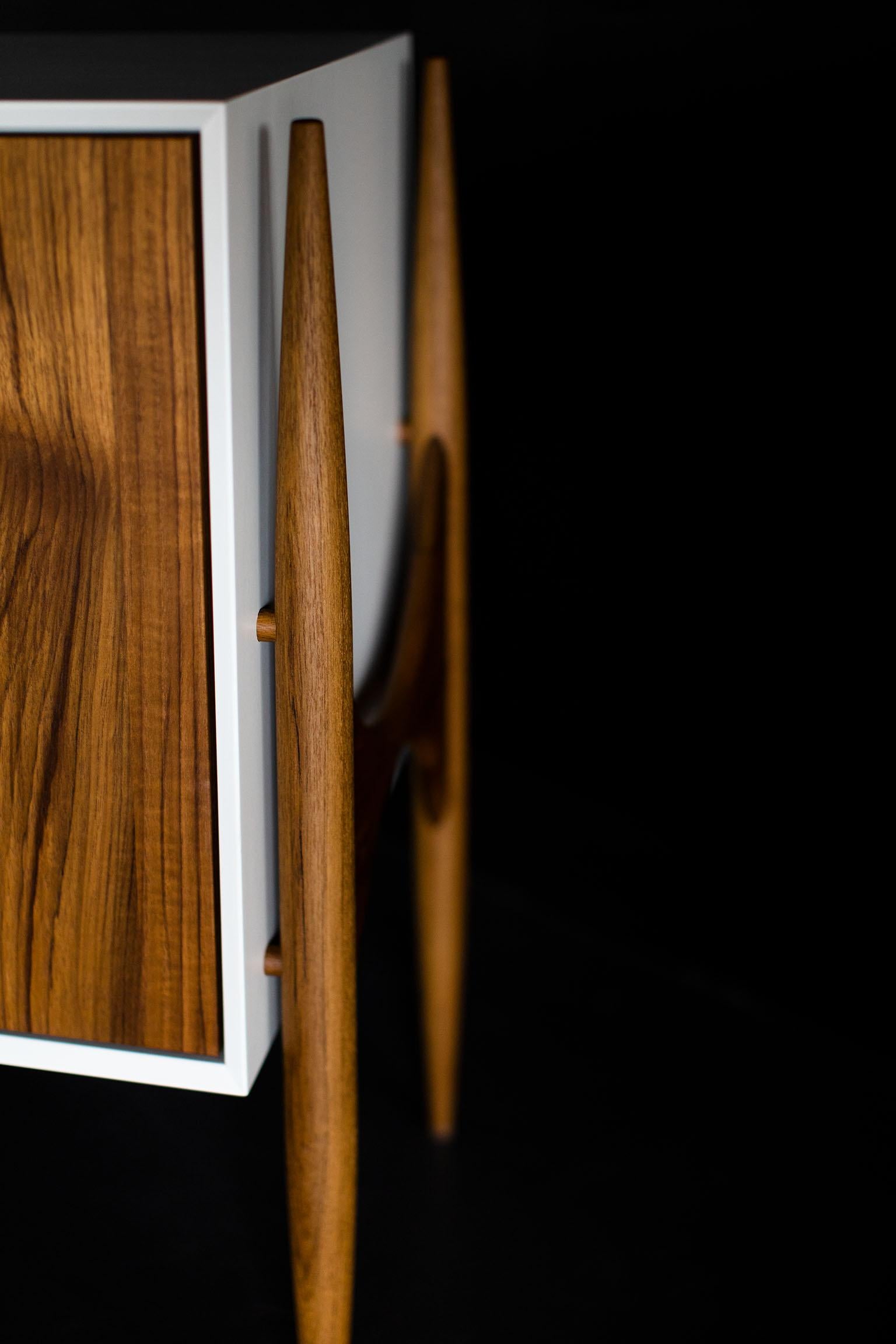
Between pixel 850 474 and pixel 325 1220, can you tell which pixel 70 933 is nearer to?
pixel 325 1220

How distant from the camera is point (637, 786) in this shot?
4.13 ft

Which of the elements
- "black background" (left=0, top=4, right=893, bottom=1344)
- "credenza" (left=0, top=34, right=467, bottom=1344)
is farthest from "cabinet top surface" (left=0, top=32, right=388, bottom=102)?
"black background" (left=0, top=4, right=893, bottom=1344)

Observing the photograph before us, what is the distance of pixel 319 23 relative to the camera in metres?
1.22

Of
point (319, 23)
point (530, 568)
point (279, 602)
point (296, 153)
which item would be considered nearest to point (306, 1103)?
point (279, 602)

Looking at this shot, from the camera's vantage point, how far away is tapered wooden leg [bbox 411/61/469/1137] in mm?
892

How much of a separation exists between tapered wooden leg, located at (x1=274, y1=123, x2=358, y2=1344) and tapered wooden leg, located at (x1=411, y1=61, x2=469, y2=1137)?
1.17ft

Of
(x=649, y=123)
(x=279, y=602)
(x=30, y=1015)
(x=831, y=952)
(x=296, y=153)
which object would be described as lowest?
(x=831, y=952)

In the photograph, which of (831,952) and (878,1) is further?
(831,952)

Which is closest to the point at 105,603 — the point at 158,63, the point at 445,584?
the point at 158,63

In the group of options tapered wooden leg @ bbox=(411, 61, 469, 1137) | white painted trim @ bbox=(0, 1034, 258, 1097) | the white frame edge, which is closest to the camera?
the white frame edge

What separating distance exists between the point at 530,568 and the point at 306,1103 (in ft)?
2.34

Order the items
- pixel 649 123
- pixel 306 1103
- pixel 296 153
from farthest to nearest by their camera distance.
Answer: pixel 649 123, pixel 306 1103, pixel 296 153

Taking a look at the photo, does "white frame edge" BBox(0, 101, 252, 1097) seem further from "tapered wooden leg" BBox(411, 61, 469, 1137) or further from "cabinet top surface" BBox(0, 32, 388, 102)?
"tapered wooden leg" BBox(411, 61, 469, 1137)

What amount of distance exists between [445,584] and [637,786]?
1.25 feet
